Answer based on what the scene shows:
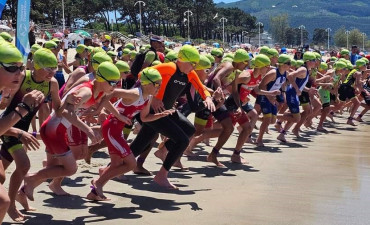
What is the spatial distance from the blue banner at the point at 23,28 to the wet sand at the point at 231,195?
382cm

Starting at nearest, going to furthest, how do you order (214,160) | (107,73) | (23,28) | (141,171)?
1. (107,73)
2. (141,171)
3. (214,160)
4. (23,28)

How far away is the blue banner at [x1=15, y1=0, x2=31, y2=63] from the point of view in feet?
38.4

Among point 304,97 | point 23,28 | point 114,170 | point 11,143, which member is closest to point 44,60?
point 11,143

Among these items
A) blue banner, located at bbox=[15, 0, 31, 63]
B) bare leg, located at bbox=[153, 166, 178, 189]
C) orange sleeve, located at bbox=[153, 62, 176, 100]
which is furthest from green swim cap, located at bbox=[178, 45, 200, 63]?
blue banner, located at bbox=[15, 0, 31, 63]

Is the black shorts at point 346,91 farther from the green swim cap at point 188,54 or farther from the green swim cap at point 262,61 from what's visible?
the green swim cap at point 188,54

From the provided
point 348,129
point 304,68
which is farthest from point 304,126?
point 304,68

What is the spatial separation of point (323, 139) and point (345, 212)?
638 centimetres

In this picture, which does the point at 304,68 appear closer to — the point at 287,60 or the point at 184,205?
the point at 287,60

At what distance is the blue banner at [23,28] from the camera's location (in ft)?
38.4

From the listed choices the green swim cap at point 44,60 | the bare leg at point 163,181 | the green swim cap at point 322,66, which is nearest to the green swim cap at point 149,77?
the green swim cap at point 44,60

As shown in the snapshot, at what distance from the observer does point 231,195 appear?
6.32m

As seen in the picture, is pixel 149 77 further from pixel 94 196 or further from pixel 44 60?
pixel 94 196

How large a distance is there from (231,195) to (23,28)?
292 inches

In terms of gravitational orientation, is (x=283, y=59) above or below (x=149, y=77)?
below
